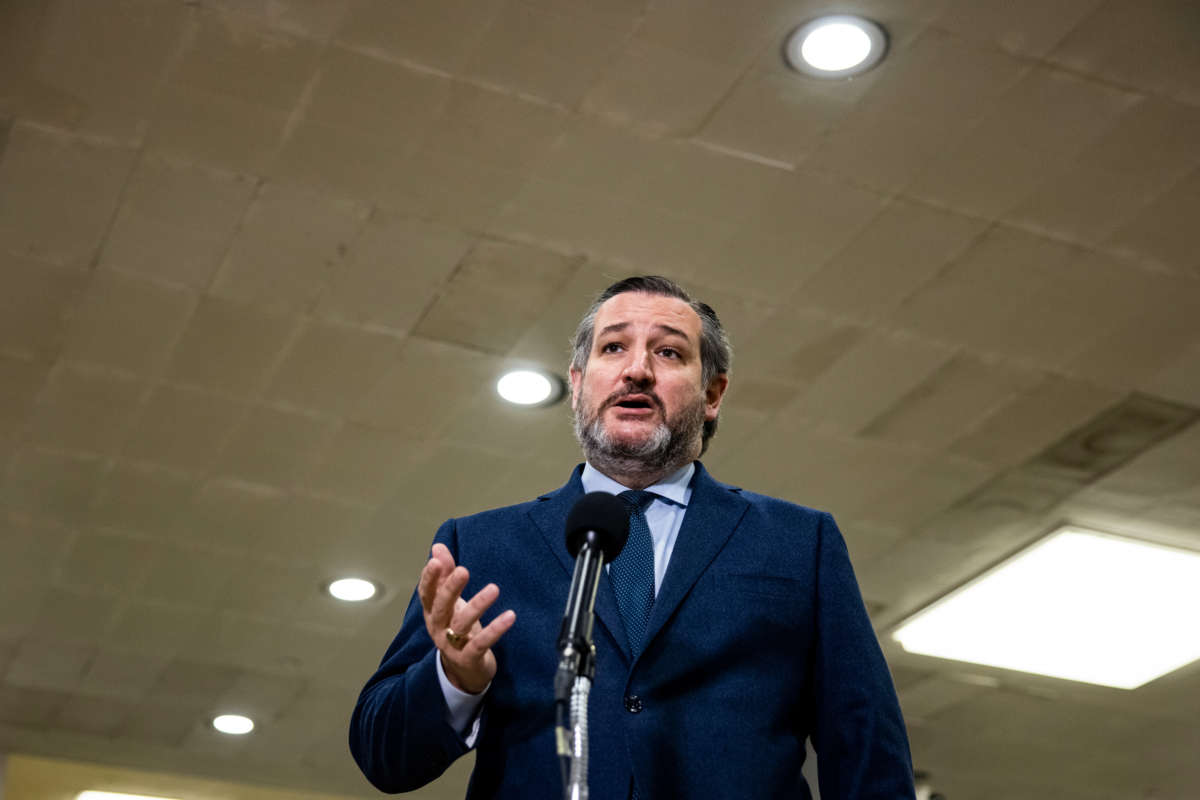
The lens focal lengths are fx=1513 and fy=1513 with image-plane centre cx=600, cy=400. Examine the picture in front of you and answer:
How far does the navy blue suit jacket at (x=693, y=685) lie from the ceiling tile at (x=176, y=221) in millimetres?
3001

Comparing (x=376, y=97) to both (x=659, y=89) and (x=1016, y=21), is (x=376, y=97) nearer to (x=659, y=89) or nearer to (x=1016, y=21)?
(x=659, y=89)

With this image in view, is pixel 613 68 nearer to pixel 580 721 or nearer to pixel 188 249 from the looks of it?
pixel 188 249

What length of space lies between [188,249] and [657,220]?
1.55 metres

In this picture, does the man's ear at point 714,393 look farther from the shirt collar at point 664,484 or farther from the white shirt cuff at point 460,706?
the white shirt cuff at point 460,706

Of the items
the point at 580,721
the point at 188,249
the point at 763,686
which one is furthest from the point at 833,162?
the point at 580,721

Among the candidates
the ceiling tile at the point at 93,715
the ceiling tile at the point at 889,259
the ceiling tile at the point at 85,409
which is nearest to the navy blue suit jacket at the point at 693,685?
the ceiling tile at the point at 889,259

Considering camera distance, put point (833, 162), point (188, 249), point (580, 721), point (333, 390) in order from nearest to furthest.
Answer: point (580, 721) → point (833, 162) → point (188, 249) → point (333, 390)

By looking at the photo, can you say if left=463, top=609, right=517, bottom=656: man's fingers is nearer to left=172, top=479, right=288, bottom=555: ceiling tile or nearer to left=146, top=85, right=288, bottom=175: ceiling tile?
left=146, top=85, right=288, bottom=175: ceiling tile

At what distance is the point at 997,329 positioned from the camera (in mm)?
5332

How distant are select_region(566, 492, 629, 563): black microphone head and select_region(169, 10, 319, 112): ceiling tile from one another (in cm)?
287

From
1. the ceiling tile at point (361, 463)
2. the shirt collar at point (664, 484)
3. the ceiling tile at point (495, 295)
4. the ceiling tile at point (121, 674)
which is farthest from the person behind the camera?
the ceiling tile at point (121, 674)

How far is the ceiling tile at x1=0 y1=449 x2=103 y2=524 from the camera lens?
6.28 metres

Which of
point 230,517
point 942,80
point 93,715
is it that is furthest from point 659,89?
point 93,715

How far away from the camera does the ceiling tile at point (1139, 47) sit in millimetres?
4027
